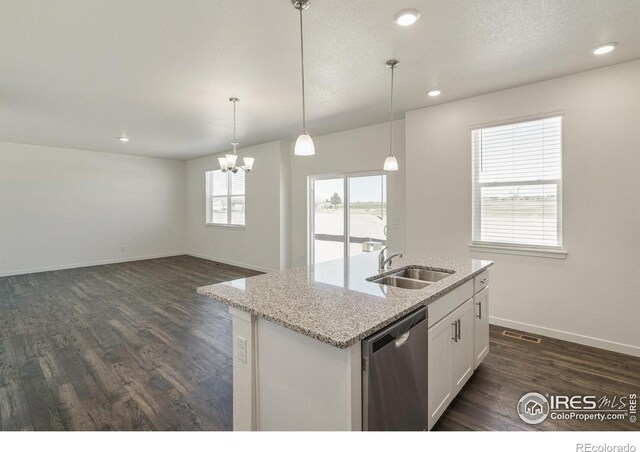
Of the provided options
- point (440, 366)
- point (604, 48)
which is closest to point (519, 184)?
point (604, 48)

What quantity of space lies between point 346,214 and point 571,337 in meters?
3.44

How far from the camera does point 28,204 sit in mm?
6258

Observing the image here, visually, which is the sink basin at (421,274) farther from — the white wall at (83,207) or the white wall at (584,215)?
the white wall at (83,207)

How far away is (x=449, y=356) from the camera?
1.97 m

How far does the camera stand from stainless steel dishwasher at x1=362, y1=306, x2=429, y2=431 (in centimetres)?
129

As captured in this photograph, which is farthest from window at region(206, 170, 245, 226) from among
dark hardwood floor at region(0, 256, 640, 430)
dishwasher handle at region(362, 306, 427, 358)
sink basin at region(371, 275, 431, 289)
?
dishwasher handle at region(362, 306, 427, 358)

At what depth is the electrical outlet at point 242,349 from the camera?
1.60 m

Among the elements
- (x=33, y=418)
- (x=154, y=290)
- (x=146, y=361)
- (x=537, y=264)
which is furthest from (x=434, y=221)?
(x=154, y=290)

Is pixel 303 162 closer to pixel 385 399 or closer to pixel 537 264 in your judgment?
pixel 537 264

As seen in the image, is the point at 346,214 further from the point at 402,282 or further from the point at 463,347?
the point at 463,347

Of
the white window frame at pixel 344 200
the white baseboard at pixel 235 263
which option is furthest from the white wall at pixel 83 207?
the white window frame at pixel 344 200

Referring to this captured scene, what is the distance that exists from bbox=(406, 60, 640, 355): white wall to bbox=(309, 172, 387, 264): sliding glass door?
58.9 inches

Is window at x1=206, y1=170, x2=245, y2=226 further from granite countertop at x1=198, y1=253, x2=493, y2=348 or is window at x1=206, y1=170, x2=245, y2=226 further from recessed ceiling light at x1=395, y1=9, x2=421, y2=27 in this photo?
recessed ceiling light at x1=395, y1=9, x2=421, y2=27

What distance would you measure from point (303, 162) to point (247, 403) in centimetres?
498
